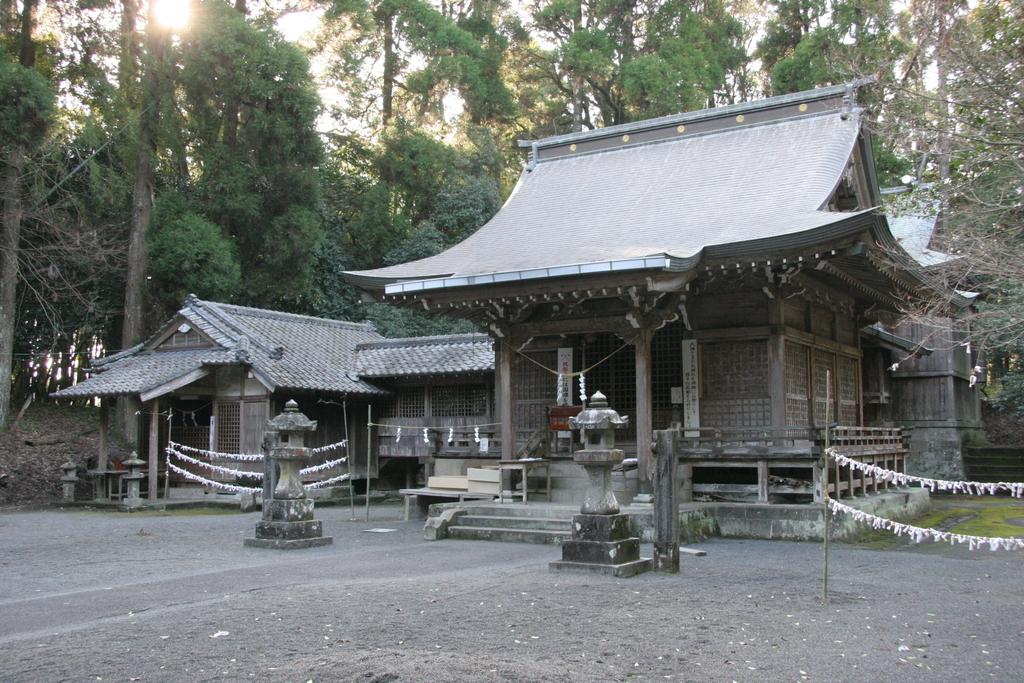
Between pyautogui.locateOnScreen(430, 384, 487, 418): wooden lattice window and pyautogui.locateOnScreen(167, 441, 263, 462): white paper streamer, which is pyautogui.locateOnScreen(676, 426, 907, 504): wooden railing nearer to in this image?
pyautogui.locateOnScreen(430, 384, 487, 418): wooden lattice window

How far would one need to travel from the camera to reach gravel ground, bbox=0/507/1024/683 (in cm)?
537

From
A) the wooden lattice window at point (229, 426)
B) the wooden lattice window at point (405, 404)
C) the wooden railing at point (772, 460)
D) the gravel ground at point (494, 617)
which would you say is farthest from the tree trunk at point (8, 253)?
the wooden railing at point (772, 460)

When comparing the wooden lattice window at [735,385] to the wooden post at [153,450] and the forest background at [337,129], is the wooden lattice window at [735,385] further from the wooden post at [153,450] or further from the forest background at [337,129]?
the wooden post at [153,450]

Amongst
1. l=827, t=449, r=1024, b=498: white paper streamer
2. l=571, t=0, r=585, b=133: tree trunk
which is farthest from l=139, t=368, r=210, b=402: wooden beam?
l=571, t=0, r=585, b=133: tree trunk

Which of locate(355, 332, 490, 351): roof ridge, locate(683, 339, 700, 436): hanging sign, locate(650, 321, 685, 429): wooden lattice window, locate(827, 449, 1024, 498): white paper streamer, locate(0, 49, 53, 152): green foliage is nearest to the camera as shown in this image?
locate(827, 449, 1024, 498): white paper streamer

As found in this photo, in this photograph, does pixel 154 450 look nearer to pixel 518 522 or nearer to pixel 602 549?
pixel 518 522

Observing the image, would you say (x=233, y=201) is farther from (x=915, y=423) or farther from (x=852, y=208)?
(x=915, y=423)

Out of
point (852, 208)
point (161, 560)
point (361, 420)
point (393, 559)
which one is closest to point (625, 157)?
point (852, 208)

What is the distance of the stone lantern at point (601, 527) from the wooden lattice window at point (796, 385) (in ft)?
16.9

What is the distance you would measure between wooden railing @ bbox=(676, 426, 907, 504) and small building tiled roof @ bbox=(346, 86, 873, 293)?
2638mm

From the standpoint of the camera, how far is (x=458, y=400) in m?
20.3

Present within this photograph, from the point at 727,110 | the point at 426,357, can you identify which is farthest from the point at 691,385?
the point at 426,357

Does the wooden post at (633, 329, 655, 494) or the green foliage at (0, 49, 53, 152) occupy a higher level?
the green foliage at (0, 49, 53, 152)

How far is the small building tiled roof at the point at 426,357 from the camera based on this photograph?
1964cm
